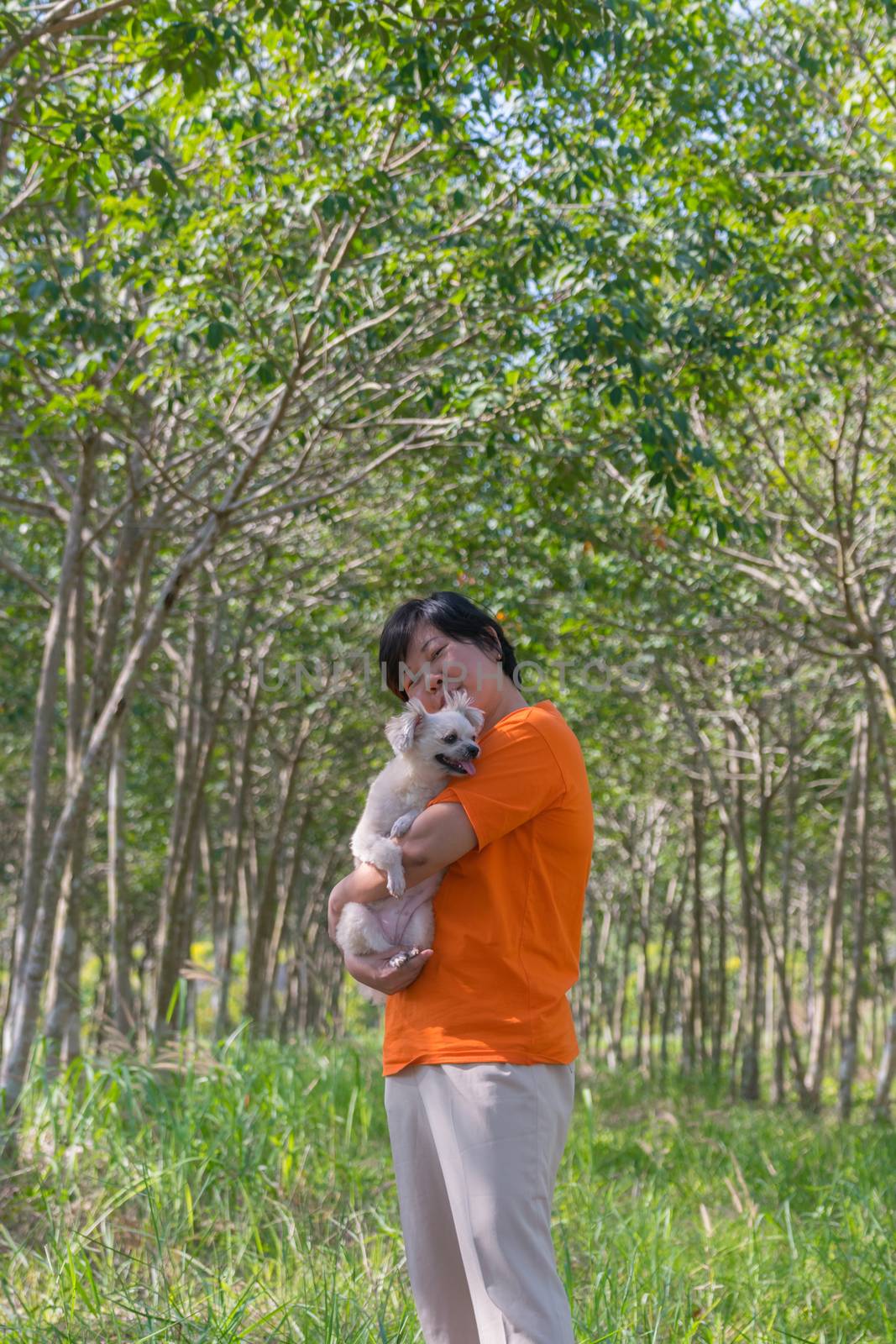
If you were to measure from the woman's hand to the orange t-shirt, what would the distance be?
1.1 inches

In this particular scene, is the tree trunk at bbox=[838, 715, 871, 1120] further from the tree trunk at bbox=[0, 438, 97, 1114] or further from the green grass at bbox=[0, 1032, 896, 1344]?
the tree trunk at bbox=[0, 438, 97, 1114]

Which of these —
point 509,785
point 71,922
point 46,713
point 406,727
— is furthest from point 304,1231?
point 46,713

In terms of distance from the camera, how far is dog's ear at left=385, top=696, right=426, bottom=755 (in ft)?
9.22

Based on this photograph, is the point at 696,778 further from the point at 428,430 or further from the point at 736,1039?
the point at 428,430

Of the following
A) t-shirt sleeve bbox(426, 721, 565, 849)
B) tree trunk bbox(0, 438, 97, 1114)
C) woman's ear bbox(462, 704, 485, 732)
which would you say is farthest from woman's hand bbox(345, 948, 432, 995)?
tree trunk bbox(0, 438, 97, 1114)

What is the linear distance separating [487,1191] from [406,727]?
3.31 ft

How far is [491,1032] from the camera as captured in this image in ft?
7.96

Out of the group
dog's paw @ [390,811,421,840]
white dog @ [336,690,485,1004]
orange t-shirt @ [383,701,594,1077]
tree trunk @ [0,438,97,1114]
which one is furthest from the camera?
tree trunk @ [0,438,97,1114]

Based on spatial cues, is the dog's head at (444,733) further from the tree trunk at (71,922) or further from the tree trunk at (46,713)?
the tree trunk at (46,713)

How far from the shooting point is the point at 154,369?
7098 mm

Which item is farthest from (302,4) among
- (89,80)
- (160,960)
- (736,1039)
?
(736,1039)

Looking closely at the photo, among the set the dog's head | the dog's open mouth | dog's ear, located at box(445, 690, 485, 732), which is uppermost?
dog's ear, located at box(445, 690, 485, 732)

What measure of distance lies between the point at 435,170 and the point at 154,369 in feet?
8.35

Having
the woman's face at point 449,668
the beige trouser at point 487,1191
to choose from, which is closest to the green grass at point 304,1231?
the beige trouser at point 487,1191
